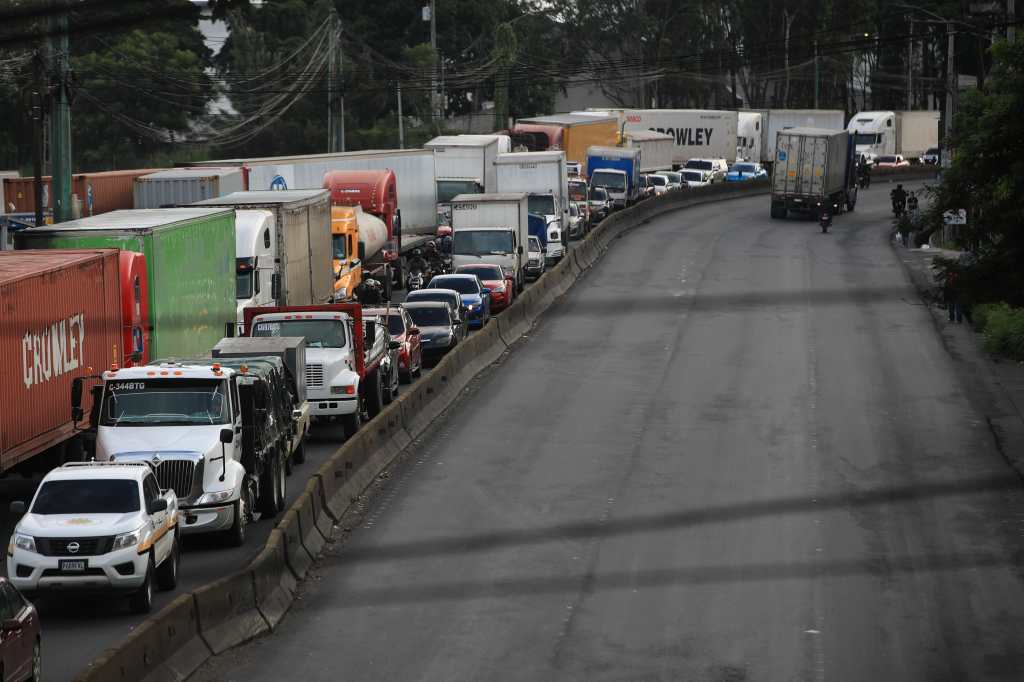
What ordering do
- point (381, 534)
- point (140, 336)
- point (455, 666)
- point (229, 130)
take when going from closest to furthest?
point (455, 666)
point (381, 534)
point (140, 336)
point (229, 130)

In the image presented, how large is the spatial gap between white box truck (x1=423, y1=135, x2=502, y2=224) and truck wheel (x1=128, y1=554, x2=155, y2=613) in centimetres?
4390

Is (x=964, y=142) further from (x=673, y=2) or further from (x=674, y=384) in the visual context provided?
(x=673, y=2)

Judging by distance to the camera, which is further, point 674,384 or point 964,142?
point 674,384

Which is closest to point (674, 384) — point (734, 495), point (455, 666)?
point (734, 495)

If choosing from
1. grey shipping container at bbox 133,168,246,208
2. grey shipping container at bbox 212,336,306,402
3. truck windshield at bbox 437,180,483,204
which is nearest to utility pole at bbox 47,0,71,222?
grey shipping container at bbox 212,336,306,402

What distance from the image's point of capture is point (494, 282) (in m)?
46.1

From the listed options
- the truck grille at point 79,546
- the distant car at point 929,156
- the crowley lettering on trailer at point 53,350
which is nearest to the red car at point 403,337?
the crowley lettering on trailer at point 53,350

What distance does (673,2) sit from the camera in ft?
493

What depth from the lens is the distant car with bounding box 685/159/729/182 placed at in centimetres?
9725

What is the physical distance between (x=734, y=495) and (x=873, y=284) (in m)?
28.3

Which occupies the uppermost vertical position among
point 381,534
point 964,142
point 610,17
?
point 610,17

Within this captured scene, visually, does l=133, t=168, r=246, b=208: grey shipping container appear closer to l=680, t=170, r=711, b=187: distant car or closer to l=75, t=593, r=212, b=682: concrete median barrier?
l=75, t=593, r=212, b=682: concrete median barrier

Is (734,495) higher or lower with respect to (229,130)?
lower

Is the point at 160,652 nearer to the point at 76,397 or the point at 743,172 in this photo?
the point at 76,397
